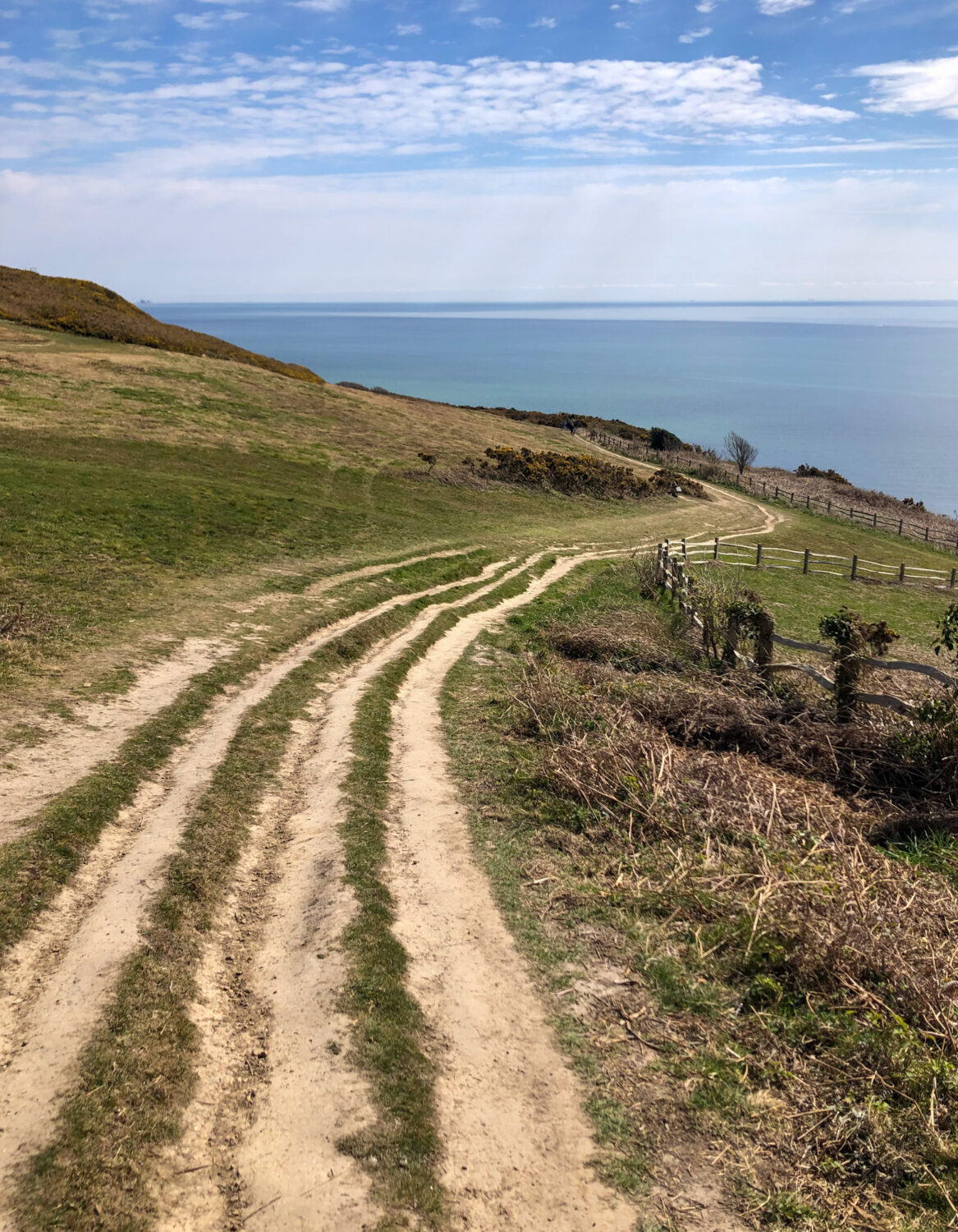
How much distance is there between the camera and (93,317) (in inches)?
2360

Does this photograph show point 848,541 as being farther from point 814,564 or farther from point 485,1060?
point 485,1060

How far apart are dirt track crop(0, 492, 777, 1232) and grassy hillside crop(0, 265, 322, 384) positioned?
57636 millimetres

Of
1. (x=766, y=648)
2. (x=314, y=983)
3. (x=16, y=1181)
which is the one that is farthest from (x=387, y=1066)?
(x=766, y=648)

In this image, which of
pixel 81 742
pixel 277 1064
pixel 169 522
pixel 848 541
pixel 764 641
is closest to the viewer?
pixel 277 1064

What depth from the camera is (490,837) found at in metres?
9.91

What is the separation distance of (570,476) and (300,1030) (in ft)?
151

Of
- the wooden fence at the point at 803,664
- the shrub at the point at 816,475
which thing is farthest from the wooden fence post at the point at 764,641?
the shrub at the point at 816,475

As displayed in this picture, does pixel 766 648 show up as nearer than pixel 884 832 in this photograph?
No

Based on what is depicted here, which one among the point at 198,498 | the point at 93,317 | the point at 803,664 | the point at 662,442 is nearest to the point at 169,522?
the point at 198,498

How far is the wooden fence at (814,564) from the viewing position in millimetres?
36688

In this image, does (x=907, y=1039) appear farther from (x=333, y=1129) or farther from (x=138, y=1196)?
(x=138, y=1196)

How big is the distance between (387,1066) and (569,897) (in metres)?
3.02

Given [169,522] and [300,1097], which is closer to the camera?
[300,1097]

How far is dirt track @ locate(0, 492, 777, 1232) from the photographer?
5.18m
